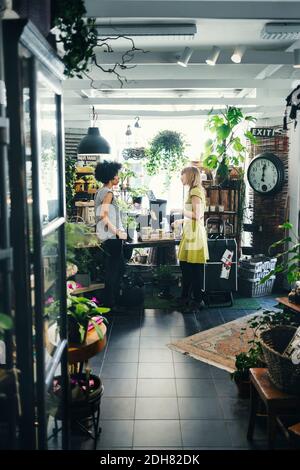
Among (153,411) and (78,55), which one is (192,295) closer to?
(153,411)

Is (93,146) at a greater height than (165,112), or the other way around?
(165,112)

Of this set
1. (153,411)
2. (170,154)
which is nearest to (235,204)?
(170,154)

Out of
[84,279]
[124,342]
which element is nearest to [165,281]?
[84,279]

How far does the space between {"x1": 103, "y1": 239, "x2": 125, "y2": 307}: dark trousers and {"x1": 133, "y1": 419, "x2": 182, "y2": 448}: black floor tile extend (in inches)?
109

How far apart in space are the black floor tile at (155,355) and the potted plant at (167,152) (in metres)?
4.34

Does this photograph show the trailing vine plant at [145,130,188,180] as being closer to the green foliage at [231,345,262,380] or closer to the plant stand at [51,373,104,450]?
the green foliage at [231,345,262,380]

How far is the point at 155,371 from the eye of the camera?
4508 millimetres

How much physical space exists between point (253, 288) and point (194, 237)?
170cm

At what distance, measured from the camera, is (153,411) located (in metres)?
3.73

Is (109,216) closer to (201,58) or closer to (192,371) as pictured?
(201,58)

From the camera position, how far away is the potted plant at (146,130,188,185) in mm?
8375

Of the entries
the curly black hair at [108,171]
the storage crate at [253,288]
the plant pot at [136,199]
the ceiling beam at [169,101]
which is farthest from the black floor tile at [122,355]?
the ceiling beam at [169,101]

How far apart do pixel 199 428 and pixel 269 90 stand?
199 inches

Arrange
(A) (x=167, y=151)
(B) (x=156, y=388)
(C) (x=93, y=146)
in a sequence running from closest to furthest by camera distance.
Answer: (B) (x=156, y=388) → (C) (x=93, y=146) → (A) (x=167, y=151)
